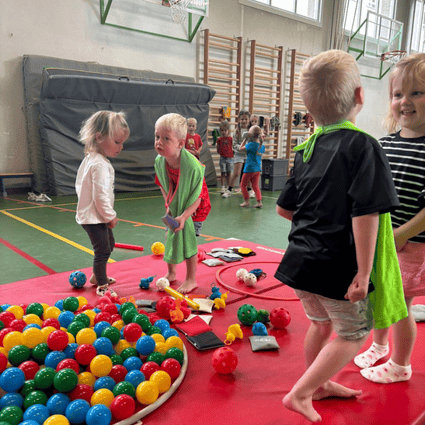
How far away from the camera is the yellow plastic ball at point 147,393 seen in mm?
1459

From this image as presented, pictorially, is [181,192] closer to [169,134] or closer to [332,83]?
[169,134]

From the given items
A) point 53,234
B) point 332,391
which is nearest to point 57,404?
point 332,391

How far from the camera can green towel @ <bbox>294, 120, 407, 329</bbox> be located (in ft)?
4.14

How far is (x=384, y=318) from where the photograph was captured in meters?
1.27

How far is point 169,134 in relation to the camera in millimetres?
2498

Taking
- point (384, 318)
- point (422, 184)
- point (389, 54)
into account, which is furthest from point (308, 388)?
point (389, 54)

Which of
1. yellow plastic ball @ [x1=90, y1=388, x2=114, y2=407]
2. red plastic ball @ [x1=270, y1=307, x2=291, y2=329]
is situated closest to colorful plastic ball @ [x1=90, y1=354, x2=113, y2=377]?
yellow plastic ball @ [x1=90, y1=388, x2=114, y2=407]

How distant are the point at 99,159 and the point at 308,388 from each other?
1.89m

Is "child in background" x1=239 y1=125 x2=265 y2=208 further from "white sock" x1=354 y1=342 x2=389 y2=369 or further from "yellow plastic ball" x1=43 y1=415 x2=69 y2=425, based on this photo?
"yellow plastic ball" x1=43 y1=415 x2=69 y2=425

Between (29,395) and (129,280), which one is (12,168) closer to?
(129,280)

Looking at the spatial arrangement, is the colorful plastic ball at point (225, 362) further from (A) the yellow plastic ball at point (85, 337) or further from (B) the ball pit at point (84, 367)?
(A) the yellow plastic ball at point (85, 337)

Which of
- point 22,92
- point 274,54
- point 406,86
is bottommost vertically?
point 406,86

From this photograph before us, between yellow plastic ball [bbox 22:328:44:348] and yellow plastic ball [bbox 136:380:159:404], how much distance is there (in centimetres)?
51

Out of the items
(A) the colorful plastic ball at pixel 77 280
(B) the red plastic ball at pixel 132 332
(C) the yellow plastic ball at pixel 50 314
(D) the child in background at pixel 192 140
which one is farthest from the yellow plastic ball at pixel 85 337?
(D) the child in background at pixel 192 140
